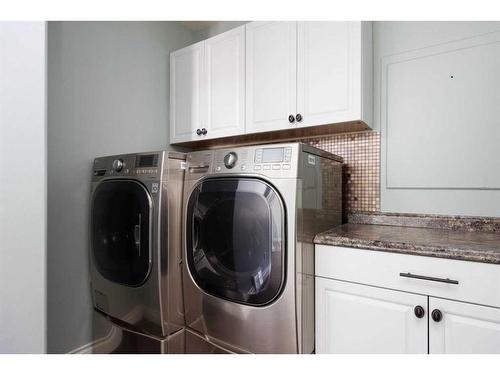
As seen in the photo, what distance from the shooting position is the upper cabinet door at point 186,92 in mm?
2092

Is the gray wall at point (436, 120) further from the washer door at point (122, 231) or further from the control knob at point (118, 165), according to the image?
the control knob at point (118, 165)

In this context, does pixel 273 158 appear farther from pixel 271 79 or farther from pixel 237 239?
pixel 271 79

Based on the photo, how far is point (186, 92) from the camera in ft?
7.11

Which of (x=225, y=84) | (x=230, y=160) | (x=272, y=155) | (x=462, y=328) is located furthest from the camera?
(x=225, y=84)

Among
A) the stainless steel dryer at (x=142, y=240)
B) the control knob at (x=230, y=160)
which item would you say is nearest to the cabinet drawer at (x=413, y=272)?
the control knob at (x=230, y=160)

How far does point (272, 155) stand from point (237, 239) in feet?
1.37

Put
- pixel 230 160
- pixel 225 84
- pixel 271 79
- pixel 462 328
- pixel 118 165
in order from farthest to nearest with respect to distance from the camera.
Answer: pixel 225 84 < pixel 271 79 < pixel 118 165 < pixel 230 160 < pixel 462 328

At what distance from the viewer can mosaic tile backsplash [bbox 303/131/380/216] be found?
1798 millimetres

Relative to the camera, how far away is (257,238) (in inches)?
50.5

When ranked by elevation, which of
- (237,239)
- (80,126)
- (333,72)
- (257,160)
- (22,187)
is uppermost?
(333,72)

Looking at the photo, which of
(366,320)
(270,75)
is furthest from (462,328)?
(270,75)

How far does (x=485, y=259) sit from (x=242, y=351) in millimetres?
1052

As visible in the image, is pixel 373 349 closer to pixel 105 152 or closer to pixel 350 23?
pixel 350 23

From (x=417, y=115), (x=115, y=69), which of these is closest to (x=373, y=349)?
(x=417, y=115)
